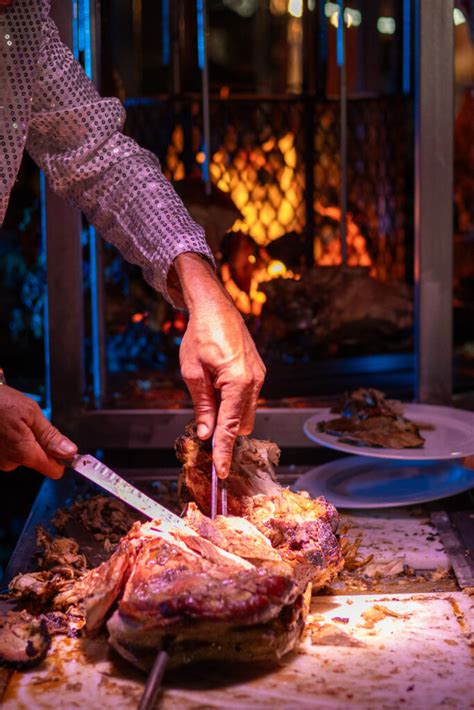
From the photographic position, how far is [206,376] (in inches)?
73.4

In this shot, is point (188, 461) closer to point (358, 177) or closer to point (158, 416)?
point (158, 416)

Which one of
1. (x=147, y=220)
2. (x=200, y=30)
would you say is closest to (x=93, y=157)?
(x=147, y=220)


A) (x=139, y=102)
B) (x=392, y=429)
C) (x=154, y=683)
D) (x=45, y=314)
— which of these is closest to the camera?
(x=154, y=683)

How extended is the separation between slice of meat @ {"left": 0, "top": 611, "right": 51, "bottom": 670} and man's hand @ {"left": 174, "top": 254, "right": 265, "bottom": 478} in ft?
1.50

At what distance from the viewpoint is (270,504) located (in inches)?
78.0

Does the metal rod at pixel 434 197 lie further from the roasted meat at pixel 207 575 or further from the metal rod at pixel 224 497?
the metal rod at pixel 224 497

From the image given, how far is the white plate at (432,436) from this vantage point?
2.32 metres

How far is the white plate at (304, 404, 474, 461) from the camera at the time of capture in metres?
2.32

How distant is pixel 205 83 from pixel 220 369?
1460mm

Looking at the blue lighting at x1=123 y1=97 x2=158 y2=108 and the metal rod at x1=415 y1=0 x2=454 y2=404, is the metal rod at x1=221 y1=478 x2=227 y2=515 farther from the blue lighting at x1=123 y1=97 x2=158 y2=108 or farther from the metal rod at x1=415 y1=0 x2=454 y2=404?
the blue lighting at x1=123 y1=97 x2=158 y2=108

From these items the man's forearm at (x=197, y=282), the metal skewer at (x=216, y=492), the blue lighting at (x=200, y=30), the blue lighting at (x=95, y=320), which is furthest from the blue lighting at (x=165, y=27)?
the metal skewer at (x=216, y=492)

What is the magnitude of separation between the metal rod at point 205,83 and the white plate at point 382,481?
1.01m

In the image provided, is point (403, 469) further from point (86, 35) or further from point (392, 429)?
point (86, 35)

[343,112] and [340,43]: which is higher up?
[340,43]
